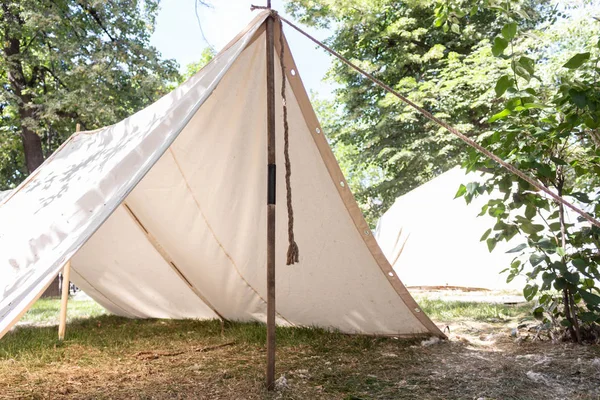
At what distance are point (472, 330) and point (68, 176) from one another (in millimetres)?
3079

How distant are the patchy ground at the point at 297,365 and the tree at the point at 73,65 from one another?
6387 millimetres

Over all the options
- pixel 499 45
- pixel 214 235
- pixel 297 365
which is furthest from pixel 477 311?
pixel 499 45

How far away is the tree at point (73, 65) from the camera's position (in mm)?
9312

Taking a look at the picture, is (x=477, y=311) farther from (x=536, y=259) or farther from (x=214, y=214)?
(x=214, y=214)

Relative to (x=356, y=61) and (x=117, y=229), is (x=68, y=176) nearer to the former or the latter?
(x=117, y=229)

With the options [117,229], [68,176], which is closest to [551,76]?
[117,229]

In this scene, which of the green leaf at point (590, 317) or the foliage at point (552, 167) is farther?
the green leaf at point (590, 317)

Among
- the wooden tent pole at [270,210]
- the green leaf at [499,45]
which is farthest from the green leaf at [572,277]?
the wooden tent pole at [270,210]

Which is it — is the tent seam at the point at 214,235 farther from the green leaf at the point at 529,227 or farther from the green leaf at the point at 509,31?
the green leaf at the point at 509,31

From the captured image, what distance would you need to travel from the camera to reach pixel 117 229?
3.96m

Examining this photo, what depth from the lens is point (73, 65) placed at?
31.5ft

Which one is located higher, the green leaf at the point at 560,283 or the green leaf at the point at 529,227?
the green leaf at the point at 529,227

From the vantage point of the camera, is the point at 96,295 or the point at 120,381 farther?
the point at 96,295

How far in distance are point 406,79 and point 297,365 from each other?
10.9 meters
